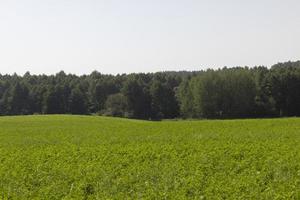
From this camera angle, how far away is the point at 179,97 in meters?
102

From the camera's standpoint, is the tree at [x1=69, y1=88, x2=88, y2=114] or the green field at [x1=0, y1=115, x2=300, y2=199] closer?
the green field at [x1=0, y1=115, x2=300, y2=199]

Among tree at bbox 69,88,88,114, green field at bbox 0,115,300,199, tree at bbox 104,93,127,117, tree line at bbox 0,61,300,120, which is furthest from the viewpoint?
tree at bbox 69,88,88,114

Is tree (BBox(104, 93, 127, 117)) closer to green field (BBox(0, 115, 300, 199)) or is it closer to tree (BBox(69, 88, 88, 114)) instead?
tree (BBox(69, 88, 88, 114))

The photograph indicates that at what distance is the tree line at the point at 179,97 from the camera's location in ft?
300

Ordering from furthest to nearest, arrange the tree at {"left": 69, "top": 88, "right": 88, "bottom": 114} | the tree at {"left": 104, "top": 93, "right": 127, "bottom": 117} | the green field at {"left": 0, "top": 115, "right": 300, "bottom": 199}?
the tree at {"left": 69, "top": 88, "right": 88, "bottom": 114} < the tree at {"left": 104, "top": 93, "right": 127, "bottom": 117} < the green field at {"left": 0, "top": 115, "right": 300, "bottom": 199}

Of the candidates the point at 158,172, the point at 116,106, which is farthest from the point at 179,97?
the point at 158,172

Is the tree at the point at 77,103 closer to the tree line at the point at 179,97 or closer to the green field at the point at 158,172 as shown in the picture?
the tree line at the point at 179,97

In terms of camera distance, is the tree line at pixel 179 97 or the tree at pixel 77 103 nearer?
the tree line at pixel 179 97

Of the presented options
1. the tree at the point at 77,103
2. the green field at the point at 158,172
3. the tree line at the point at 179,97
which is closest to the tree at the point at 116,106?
the tree line at the point at 179,97

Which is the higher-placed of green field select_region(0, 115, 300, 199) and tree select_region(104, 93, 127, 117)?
tree select_region(104, 93, 127, 117)

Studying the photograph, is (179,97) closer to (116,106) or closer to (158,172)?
(116,106)

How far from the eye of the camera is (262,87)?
94188mm

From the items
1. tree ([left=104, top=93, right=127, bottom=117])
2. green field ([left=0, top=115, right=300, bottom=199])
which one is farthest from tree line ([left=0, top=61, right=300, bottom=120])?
green field ([left=0, top=115, right=300, bottom=199])

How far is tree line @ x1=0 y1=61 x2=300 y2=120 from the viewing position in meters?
91.6
